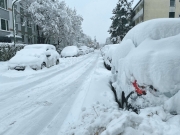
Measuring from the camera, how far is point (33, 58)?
1005 cm

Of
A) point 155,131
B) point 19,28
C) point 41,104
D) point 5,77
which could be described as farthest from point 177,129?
point 19,28

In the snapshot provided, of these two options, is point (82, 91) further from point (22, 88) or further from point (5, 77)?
point (5, 77)

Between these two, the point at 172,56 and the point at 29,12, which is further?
the point at 29,12

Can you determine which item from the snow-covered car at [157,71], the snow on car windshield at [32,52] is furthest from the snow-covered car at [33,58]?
the snow-covered car at [157,71]

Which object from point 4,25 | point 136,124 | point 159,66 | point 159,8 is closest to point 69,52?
point 4,25

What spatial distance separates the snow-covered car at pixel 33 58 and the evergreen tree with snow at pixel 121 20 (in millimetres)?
29520

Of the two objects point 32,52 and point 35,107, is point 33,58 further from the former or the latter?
point 35,107

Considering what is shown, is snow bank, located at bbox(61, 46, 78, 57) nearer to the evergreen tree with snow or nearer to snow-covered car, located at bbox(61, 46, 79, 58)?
snow-covered car, located at bbox(61, 46, 79, 58)

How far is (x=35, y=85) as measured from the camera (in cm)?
683

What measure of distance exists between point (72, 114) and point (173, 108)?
2371 millimetres

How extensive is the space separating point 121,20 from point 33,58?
32.8 meters

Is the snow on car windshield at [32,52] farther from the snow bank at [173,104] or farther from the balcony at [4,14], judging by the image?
the balcony at [4,14]

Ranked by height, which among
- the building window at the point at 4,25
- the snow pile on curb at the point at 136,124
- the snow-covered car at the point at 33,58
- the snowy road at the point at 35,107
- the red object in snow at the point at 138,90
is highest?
the building window at the point at 4,25

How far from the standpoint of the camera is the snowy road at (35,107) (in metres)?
3.37
